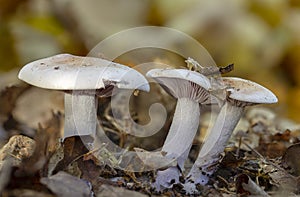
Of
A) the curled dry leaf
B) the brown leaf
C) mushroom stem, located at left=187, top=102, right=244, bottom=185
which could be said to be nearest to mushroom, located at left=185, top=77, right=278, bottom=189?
mushroom stem, located at left=187, top=102, right=244, bottom=185

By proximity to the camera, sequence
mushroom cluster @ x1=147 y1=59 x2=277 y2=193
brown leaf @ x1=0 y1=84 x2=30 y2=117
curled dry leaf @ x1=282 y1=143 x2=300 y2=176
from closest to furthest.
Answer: mushroom cluster @ x1=147 y1=59 x2=277 y2=193, curled dry leaf @ x1=282 y1=143 x2=300 y2=176, brown leaf @ x1=0 y1=84 x2=30 y2=117

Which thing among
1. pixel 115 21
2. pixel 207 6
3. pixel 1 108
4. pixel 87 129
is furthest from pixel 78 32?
pixel 87 129

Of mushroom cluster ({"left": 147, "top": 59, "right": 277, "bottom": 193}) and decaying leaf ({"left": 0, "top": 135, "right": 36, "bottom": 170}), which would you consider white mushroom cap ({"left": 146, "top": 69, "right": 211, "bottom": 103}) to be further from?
decaying leaf ({"left": 0, "top": 135, "right": 36, "bottom": 170})

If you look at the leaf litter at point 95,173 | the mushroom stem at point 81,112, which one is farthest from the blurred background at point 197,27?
the mushroom stem at point 81,112

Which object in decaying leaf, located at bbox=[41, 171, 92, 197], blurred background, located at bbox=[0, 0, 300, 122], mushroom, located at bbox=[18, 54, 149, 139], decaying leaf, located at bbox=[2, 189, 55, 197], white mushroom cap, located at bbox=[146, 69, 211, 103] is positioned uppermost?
blurred background, located at bbox=[0, 0, 300, 122]

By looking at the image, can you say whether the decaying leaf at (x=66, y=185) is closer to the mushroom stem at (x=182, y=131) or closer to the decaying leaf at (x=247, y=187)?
the mushroom stem at (x=182, y=131)

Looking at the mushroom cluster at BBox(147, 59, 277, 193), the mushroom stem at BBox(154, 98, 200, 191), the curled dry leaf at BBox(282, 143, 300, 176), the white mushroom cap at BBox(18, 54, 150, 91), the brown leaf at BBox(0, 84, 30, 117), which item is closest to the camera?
the white mushroom cap at BBox(18, 54, 150, 91)

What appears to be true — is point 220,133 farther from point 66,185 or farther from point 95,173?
point 66,185

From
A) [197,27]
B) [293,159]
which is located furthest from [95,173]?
[197,27]
